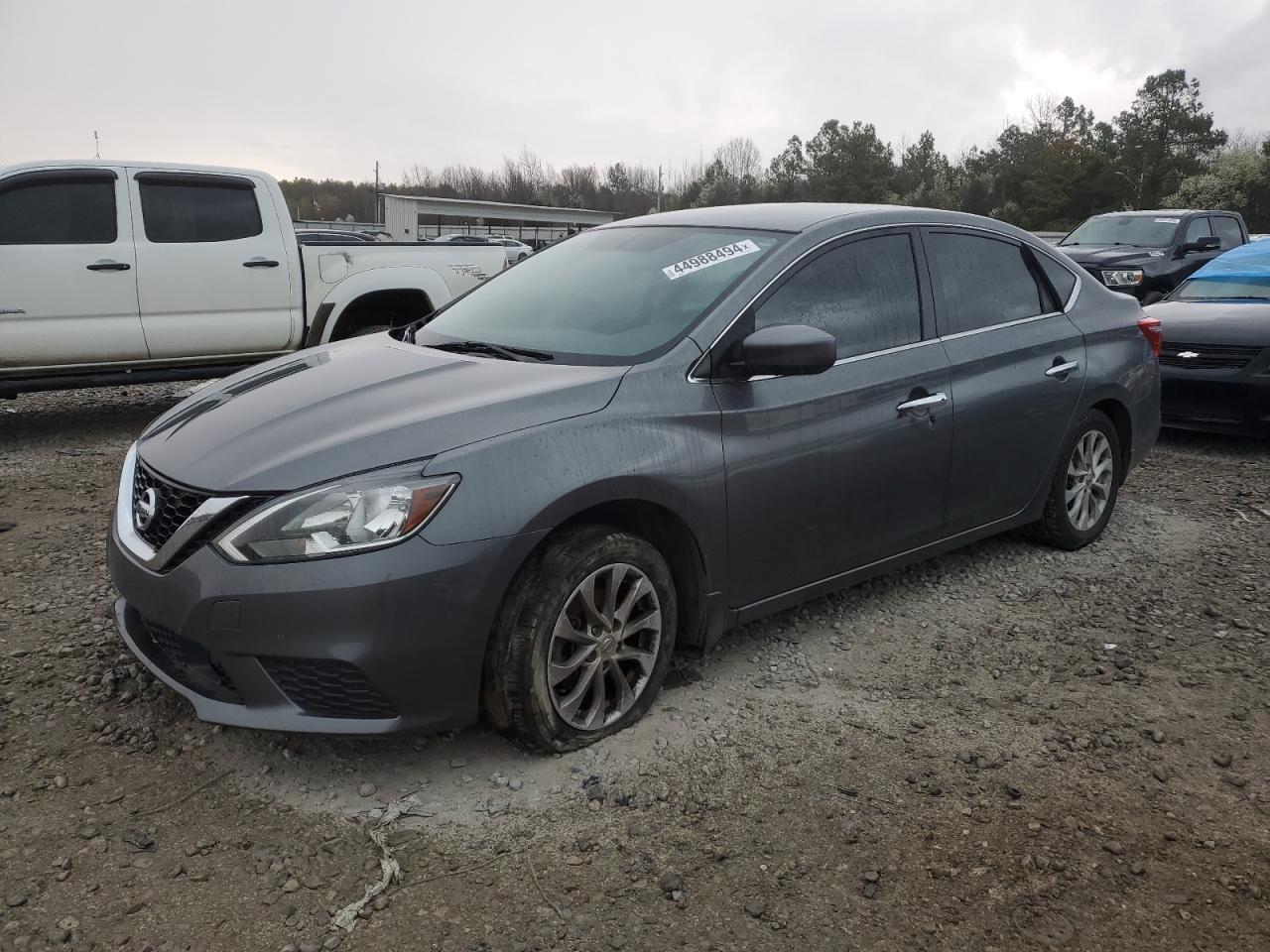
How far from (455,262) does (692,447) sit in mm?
5882

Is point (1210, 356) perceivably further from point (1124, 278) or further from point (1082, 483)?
point (1124, 278)

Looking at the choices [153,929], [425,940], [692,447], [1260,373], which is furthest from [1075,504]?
[153,929]

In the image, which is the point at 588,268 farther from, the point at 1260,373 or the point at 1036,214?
the point at 1036,214

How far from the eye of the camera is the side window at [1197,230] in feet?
45.0

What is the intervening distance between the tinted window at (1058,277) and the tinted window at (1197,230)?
10.4 m

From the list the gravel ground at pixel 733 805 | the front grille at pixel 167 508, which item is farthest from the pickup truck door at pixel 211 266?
the front grille at pixel 167 508

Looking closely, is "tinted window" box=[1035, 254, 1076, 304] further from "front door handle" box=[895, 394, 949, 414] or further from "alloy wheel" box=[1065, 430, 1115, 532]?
"front door handle" box=[895, 394, 949, 414]

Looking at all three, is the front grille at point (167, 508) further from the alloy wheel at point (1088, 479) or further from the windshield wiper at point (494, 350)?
the alloy wheel at point (1088, 479)

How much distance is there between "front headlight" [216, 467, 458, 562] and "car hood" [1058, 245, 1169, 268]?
40.6 feet

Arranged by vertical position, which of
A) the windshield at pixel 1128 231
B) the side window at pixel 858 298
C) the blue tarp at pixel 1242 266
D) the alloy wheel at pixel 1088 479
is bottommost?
the alloy wheel at pixel 1088 479

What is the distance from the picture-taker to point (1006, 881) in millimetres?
2543

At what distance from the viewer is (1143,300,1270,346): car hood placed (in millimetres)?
7262

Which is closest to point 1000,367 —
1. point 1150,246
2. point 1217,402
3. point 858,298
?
point 858,298

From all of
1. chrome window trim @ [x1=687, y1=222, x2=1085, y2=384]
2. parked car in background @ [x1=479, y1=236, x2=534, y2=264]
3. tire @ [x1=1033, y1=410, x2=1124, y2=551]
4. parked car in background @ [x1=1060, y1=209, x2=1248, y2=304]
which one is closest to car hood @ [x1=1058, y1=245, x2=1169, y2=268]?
parked car in background @ [x1=1060, y1=209, x2=1248, y2=304]
